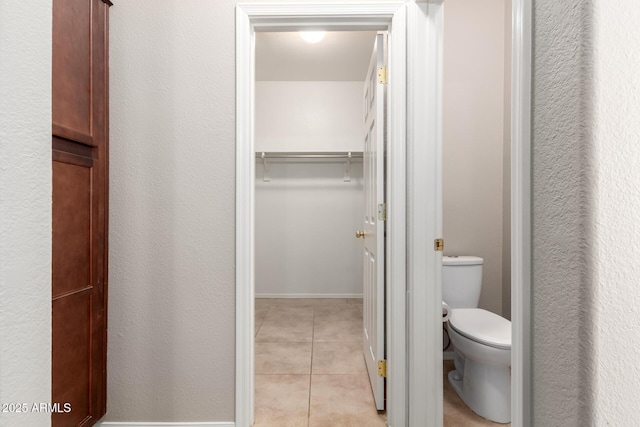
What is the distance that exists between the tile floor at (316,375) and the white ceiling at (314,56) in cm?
250

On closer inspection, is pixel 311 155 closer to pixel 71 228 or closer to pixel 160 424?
pixel 71 228

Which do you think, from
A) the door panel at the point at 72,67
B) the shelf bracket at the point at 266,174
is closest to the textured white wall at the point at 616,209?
the door panel at the point at 72,67

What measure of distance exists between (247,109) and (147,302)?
1022mm

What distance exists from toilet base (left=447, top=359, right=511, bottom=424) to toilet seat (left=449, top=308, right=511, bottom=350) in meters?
0.19

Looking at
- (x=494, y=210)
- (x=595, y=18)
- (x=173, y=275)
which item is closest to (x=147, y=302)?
(x=173, y=275)

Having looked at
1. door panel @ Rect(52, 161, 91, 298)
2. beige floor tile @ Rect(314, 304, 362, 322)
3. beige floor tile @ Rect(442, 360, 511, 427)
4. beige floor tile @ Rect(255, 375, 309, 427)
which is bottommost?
beige floor tile @ Rect(442, 360, 511, 427)

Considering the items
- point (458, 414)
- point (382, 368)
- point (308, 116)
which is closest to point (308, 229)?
point (308, 116)

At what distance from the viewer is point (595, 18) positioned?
480mm

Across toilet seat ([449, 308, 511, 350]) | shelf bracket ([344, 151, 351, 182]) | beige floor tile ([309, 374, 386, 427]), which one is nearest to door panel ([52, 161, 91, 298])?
beige floor tile ([309, 374, 386, 427])

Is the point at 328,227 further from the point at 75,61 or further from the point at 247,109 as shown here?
the point at 75,61

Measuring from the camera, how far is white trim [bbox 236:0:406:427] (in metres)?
1.53

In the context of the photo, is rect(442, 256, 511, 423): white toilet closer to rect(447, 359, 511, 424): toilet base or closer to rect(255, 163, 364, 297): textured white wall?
rect(447, 359, 511, 424): toilet base

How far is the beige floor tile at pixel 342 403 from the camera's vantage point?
67.4 inches

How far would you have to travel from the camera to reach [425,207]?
4.77ft
